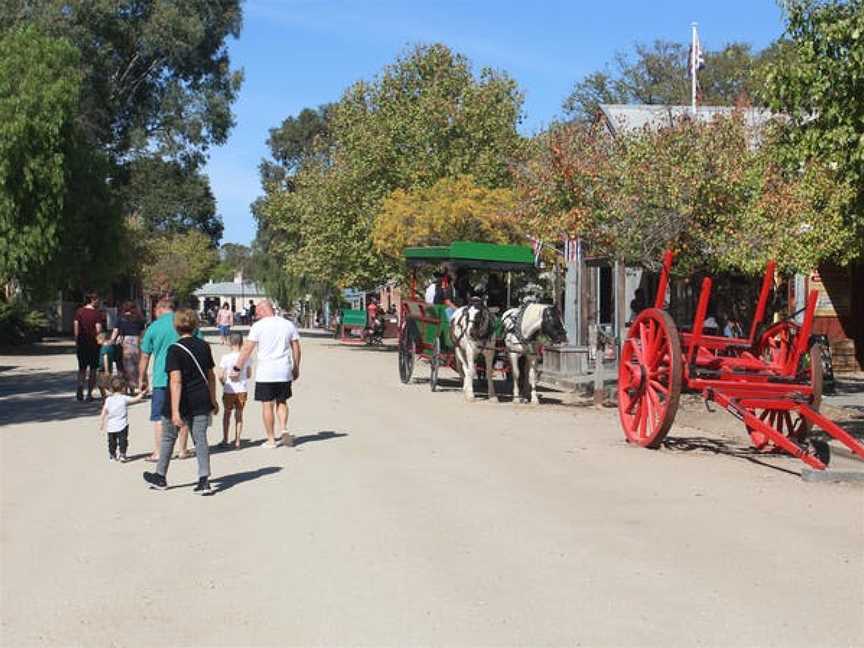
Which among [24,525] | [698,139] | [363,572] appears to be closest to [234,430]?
[24,525]

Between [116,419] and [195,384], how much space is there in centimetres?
235

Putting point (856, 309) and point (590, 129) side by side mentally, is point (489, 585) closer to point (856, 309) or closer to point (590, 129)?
point (590, 129)

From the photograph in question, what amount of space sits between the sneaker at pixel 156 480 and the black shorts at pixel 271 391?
8.51ft

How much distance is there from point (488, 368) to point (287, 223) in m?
33.2

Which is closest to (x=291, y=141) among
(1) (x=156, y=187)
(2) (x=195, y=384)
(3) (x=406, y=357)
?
(1) (x=156, y=187)

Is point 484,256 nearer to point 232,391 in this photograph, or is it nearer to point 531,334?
point 531,334

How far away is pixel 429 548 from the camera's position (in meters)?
7.87

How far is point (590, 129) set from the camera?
23609 mm

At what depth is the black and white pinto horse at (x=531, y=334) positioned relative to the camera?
18.6m

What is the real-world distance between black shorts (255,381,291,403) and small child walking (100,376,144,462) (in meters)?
1.49

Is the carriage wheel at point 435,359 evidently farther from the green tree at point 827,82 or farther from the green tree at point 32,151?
the green tree at point 32,151

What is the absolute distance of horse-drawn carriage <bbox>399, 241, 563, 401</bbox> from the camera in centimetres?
1902

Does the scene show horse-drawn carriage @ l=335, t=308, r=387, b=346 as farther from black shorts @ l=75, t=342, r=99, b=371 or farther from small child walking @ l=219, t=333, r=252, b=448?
small child walking @ l=219, t=333, r=252, b=448

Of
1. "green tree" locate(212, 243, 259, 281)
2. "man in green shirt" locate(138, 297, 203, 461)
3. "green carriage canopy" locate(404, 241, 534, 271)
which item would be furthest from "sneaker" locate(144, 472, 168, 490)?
"green tree" locate(212, 243, 259, 281)
